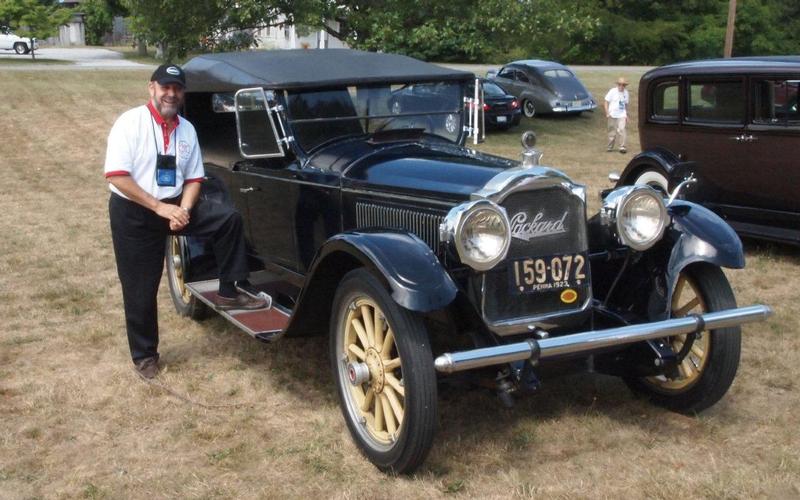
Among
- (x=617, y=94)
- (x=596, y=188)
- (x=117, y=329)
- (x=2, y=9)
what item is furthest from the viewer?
(x=2, y=9)

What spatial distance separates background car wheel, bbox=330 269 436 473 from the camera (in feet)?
11.9

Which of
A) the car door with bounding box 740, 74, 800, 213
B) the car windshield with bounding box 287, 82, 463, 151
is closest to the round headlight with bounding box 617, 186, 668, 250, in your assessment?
the car windshield with bounding box 287, 82, 463, 151

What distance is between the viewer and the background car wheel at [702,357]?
423 cm

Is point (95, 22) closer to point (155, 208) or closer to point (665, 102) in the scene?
point (665, 102)

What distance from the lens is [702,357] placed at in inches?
172

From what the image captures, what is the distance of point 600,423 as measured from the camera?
441cm

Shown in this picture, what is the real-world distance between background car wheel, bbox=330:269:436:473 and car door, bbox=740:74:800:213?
16.9 feet

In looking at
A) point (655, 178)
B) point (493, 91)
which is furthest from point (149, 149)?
point (493, 91)

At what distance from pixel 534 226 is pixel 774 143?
4751mm

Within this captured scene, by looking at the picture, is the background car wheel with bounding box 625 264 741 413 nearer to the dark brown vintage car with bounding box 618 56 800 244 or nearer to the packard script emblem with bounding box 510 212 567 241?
the packard script emblem with bounding box 510 212 567 241

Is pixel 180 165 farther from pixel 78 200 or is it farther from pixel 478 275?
pixel 78 200

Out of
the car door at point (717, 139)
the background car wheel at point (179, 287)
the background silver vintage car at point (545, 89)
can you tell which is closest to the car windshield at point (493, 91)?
the background silver vintage car at point (545, 89)

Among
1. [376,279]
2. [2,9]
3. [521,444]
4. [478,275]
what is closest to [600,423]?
[521,444]

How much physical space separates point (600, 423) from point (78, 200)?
869 centimetres
